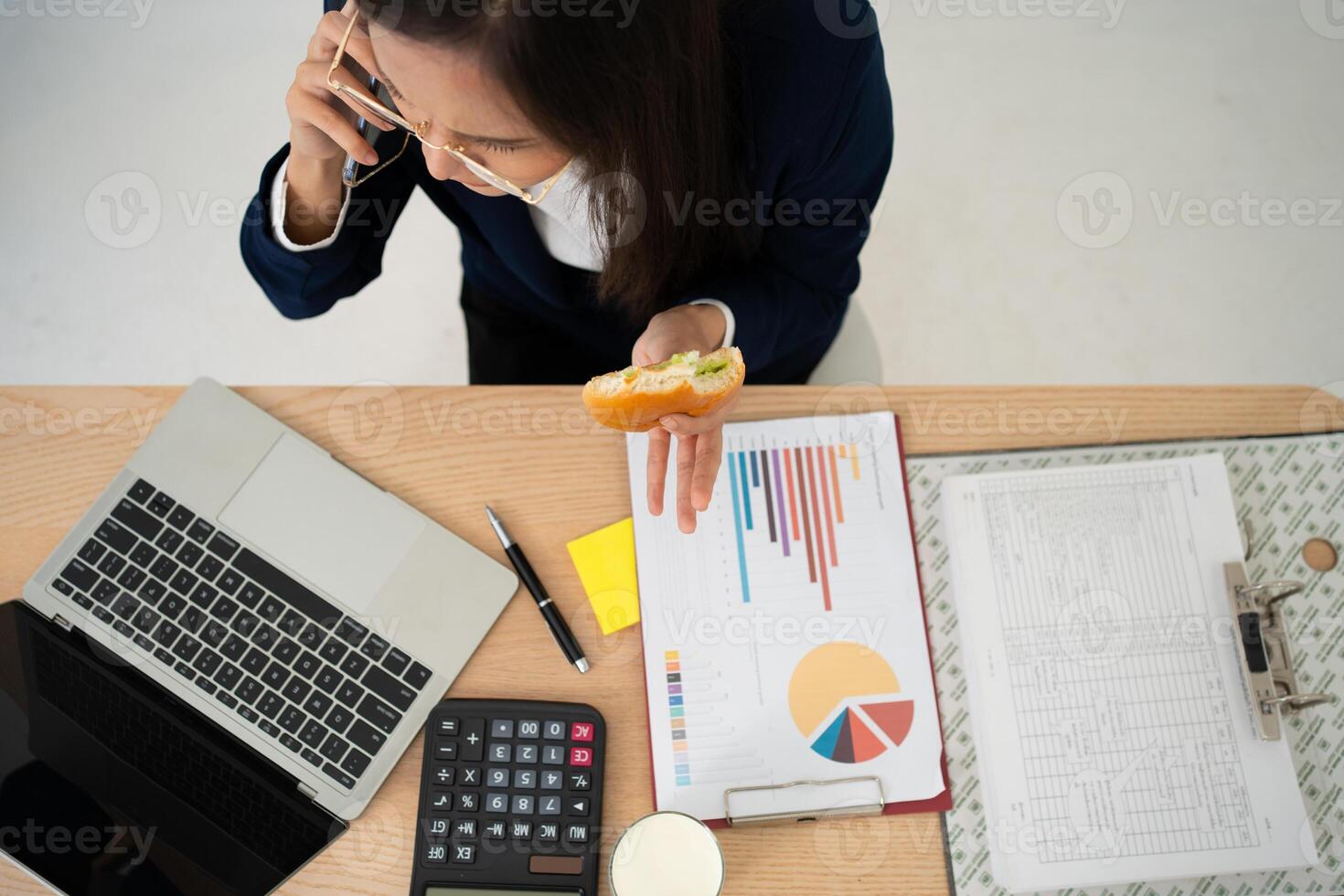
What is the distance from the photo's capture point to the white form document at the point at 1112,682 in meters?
0.83

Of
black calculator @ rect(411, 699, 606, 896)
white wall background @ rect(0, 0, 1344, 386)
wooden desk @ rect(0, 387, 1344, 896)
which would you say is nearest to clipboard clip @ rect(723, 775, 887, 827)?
wooden desk @ rect(0, 387, 1344, 896)

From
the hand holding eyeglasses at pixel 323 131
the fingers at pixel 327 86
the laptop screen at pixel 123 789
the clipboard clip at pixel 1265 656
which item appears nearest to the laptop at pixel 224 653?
the laptop screen at pixel 123 789

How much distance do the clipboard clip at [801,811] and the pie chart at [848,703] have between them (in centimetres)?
3

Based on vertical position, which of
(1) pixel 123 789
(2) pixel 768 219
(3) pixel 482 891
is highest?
(2) pixel 768 219

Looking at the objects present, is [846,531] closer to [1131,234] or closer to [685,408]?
→ [685,408]

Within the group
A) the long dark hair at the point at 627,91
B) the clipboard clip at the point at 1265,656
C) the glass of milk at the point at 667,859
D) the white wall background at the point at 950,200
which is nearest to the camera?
the long dark hair at the point at 627,91

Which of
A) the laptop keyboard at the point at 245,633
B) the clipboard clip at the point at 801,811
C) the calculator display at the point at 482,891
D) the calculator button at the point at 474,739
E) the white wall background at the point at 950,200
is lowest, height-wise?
the calculator display at the point at 482,891

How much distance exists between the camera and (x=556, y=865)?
793 mm

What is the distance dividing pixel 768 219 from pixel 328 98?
458mm

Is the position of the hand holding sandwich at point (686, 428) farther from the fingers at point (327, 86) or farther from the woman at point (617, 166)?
the fingers at point (327, 86)

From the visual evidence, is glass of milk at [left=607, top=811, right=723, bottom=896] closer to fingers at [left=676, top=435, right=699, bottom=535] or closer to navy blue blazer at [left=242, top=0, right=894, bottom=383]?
fingers at [left=676, top=435, right=699, bottom=535]

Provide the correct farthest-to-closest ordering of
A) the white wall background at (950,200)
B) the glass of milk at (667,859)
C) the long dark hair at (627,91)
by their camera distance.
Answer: the white wall background at (950,200) < the glass of milk at (667,859) < the long dark hair at (627,91)

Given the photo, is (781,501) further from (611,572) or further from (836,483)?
(611,572)

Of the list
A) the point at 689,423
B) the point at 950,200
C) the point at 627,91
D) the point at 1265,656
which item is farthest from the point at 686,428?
the point at 950,200
